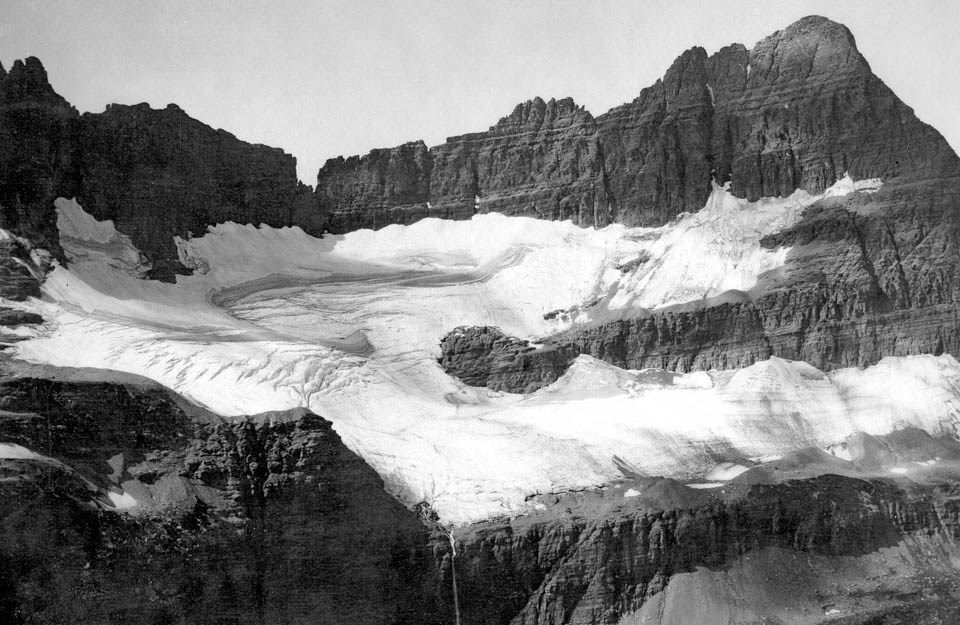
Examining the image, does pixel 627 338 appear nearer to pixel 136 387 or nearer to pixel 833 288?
pixel 833 288

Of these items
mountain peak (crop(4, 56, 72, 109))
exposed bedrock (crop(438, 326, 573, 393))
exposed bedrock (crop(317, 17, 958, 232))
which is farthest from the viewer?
exposed bedrock (crop(317, 17, 958, 232))

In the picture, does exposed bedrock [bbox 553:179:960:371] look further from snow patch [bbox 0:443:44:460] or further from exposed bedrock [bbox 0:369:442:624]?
snow patch [bbox 0:443:44:460]

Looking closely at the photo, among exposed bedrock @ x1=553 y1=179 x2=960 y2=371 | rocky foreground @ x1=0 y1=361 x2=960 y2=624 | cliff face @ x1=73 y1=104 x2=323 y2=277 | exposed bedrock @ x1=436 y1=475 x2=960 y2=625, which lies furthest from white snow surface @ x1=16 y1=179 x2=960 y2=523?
rocky foreground @ x1=0 y1=361 x2=960 y2=624

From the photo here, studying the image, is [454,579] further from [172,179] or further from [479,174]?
[479,174]

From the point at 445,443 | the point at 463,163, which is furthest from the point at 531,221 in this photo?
the point at 445,443

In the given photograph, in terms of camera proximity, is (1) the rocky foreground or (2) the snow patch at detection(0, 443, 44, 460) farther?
(1) the rocky foreground

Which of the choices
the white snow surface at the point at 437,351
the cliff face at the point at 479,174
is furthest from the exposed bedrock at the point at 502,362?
the cliff face at the point at 479,174
